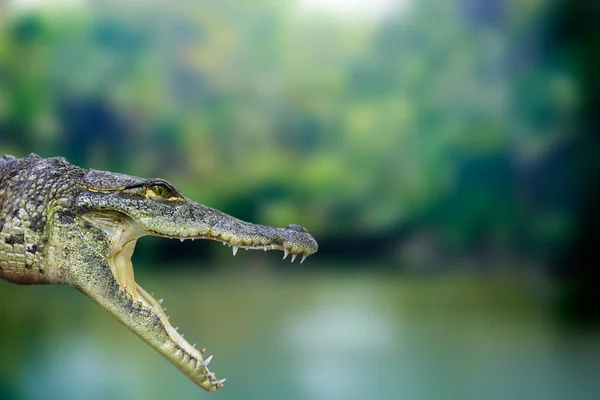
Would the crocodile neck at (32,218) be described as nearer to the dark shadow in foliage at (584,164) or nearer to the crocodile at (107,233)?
the crocodile at (107,233)

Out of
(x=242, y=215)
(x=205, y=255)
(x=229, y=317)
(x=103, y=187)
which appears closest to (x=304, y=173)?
(x=242, y=215)

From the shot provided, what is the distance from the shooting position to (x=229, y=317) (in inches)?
444

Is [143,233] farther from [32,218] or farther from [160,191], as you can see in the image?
[32,218]

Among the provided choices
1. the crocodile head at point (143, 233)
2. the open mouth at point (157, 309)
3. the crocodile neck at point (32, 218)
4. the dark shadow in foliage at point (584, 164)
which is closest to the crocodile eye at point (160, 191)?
the crocodile head at point (143, 233)

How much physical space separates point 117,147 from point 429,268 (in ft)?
20.9

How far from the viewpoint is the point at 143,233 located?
2.07 m

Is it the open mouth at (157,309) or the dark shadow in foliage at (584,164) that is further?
the dark shadow in foliage at (584,164)

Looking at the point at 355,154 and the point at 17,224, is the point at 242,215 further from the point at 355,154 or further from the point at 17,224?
the point at 17,224

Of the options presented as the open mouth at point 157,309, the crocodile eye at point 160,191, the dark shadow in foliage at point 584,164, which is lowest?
the open mouth at point 157,309

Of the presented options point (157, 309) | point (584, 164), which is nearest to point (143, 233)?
point (157, 309)

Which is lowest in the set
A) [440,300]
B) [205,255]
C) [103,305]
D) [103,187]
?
[103,305]

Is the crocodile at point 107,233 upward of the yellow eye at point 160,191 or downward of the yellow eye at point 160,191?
downward

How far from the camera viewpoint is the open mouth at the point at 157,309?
77.2 inches

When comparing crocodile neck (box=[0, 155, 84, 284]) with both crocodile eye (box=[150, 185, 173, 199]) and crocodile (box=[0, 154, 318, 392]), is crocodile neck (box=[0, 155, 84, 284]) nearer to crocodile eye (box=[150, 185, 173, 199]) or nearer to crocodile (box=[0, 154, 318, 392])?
crocodile (box=[0, 154, 318, 392])
